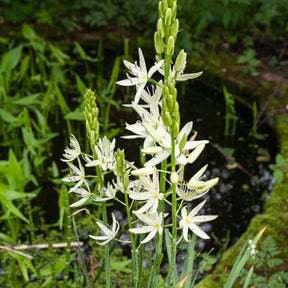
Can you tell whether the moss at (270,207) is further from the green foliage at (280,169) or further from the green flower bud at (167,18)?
the green flower bud at (167,18)

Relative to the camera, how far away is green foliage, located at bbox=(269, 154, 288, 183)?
2.89 metres

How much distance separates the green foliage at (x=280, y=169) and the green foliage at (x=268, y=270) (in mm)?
856

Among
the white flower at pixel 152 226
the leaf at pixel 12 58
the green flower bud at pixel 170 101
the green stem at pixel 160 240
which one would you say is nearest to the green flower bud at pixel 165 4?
the green flower bud at pixel 170 101

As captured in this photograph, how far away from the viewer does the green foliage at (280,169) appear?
9.48 feet

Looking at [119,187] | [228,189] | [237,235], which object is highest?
[119,187]

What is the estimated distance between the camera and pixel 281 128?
12.3ft

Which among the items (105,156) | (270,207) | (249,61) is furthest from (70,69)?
(105,156)

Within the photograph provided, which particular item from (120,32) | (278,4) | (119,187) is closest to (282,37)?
(278,4)

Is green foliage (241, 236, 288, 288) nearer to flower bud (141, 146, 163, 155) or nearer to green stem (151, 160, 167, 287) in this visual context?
green stem (151, 160, 167, 287)

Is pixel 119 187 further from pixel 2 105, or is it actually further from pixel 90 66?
pixel 90 66

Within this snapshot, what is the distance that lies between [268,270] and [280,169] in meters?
1.02

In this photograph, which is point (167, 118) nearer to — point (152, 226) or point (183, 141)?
point (183, 141)

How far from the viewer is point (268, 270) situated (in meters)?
2.10

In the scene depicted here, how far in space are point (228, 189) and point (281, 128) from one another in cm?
83
